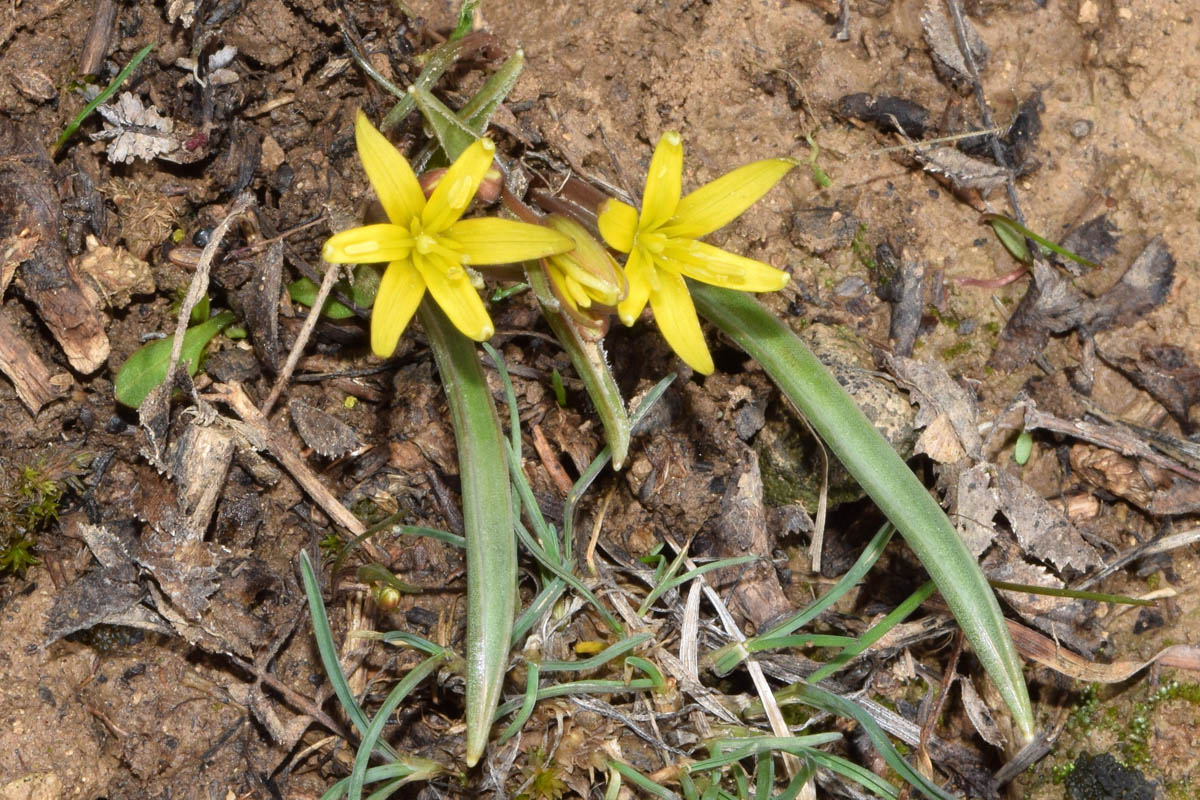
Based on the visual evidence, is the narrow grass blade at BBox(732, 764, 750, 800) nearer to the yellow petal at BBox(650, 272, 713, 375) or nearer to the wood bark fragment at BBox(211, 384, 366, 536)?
the yellow petal at BBox(650, 272, 713, 375)

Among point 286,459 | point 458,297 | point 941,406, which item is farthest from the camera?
point 941,406

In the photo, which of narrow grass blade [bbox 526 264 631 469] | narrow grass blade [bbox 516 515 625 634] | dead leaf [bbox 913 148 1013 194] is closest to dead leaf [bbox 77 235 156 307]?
narrow grass blade [bbox 526 264 631 469]

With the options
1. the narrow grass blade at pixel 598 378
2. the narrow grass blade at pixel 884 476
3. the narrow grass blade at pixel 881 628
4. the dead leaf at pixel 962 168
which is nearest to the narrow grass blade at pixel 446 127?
the narrow grass blade at pixel 598 378

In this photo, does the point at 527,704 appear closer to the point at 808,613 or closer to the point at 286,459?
the point at 808,613

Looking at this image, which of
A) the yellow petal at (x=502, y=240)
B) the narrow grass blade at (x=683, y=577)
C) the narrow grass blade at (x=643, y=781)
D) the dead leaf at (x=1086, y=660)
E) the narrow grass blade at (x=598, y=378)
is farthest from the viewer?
the dead leaf at (x=1086, y=660)

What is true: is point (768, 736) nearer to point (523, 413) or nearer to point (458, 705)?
point (458, 705)

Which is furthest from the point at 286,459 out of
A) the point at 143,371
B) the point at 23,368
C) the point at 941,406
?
the point at 941,406

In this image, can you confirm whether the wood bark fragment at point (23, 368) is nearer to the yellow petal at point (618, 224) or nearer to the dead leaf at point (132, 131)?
the dead leaf at point (132, 131)
